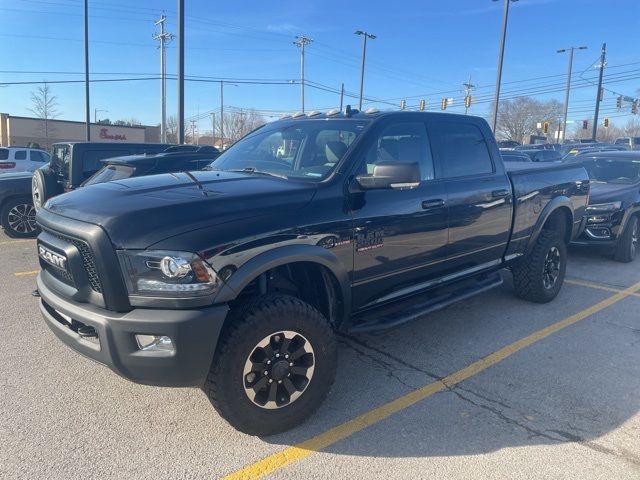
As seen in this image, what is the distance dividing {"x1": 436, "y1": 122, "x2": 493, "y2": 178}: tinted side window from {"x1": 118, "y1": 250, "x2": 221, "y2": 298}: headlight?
2.50 metres

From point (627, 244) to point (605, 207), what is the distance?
70cm

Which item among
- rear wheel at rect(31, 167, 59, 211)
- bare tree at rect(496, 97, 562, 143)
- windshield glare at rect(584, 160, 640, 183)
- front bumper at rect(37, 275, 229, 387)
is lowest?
front bumper at rect(37, 275, 229, 387)

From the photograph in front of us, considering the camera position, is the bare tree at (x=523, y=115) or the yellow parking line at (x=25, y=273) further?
the bare tree at (x=523, y=115)

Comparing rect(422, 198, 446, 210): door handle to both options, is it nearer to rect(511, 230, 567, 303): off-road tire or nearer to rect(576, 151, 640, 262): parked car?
rect(511, 230, 567, 303): off-road tire

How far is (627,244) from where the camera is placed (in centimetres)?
775

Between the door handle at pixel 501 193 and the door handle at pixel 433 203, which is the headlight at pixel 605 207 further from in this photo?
the door handle at pixel 433 203

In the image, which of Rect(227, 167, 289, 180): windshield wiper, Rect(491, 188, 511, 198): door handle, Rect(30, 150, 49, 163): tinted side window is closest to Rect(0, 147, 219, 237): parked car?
Rect(227, 167, 289, 180): windshield wiper

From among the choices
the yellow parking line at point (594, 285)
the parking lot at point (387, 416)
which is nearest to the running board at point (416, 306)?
the parking lot at point (387, 416)

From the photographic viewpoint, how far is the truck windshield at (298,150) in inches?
143

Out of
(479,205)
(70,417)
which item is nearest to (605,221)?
(479,205)

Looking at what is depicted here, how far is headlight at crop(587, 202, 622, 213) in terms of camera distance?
25.1 ft

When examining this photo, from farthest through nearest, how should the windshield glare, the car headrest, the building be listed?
the building, the windshield glare, the car headrest

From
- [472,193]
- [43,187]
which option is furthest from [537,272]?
[43,187]

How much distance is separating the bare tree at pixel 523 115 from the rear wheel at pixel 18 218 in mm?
73356
